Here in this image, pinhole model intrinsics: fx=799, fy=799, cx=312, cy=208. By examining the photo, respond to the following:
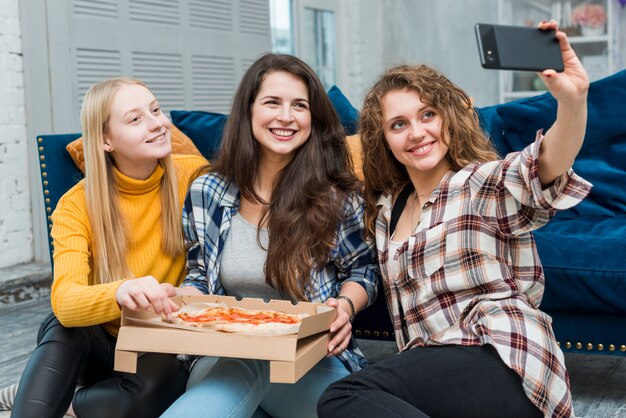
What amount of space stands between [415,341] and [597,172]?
1.16 m

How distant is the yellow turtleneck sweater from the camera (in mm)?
1694

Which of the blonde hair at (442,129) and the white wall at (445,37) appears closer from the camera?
the blonde hair at (442,129)

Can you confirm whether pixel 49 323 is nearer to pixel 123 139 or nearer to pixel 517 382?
pixel 123 139

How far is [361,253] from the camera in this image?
179 cm

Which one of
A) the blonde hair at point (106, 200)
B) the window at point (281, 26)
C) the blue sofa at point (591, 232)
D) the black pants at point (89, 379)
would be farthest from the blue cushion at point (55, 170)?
the window at point (281, 26)

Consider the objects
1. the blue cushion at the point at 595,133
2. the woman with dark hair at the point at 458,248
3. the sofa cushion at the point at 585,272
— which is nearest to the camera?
the woman with dark hair at the point at 458,248

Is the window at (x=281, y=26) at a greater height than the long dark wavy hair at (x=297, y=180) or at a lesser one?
greater

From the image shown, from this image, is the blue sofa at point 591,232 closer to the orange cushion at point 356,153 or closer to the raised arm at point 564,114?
the orange cushion at point 356,153

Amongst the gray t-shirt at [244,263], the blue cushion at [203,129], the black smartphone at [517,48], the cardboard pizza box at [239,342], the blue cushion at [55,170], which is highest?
the black smartphone at [517,48]

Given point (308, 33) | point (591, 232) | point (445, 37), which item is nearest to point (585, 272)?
point (591, 232)

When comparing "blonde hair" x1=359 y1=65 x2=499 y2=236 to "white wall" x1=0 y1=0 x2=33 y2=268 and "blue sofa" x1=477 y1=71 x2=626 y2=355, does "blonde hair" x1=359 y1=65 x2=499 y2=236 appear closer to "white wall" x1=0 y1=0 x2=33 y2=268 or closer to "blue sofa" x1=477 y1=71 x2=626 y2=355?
"blue sofa" x1=477 y1=71 x2=626 y2=355

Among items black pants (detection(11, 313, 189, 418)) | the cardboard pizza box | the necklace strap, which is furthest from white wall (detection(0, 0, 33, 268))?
the necklace strap

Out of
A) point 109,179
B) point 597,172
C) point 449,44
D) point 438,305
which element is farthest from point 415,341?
point 449,44

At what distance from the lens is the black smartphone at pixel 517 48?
3.80 feet
